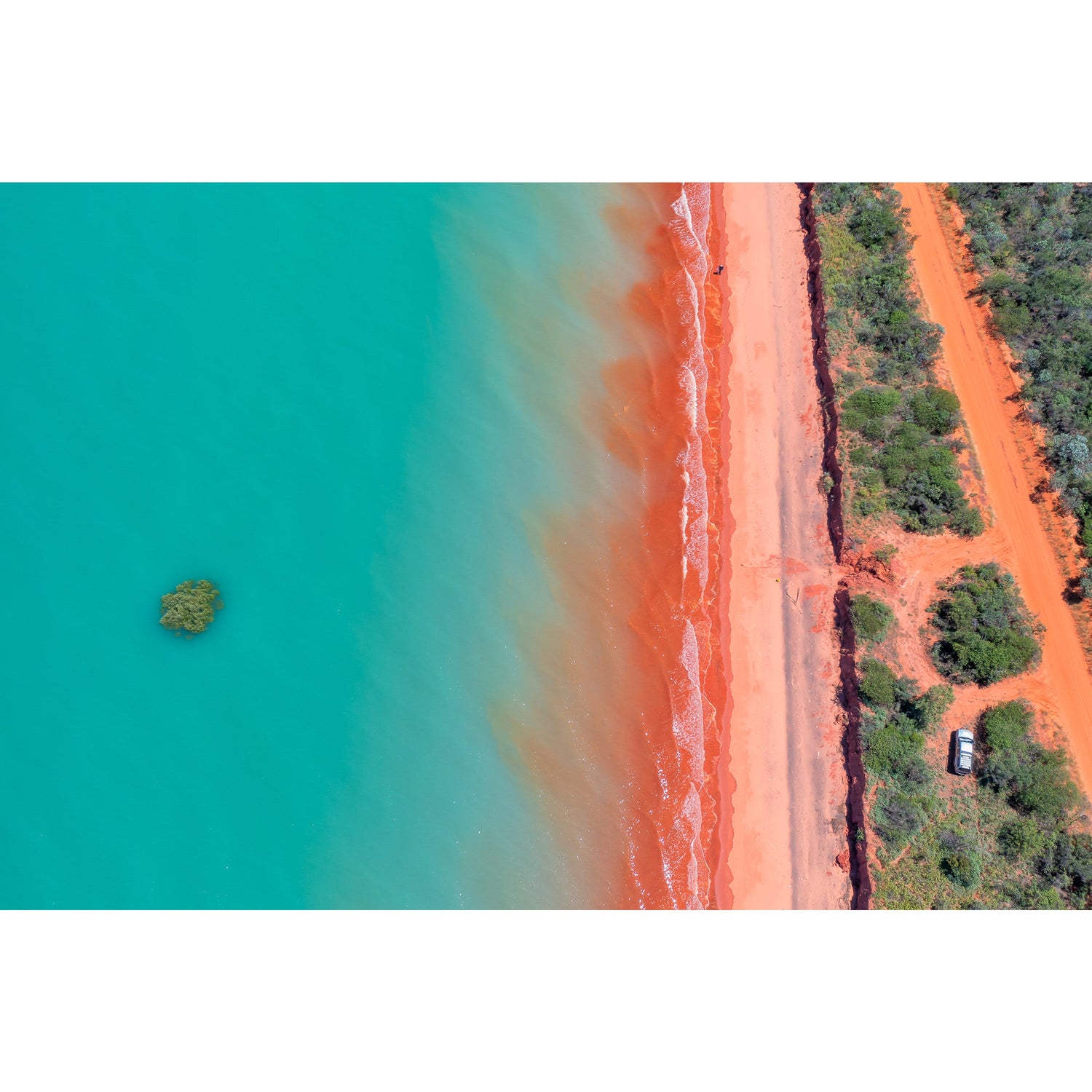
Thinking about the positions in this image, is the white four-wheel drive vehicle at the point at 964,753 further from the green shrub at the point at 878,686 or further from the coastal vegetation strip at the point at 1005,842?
the green shrub at the point at 878,686

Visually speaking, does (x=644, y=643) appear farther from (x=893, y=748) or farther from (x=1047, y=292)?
(x=1047, y=292)

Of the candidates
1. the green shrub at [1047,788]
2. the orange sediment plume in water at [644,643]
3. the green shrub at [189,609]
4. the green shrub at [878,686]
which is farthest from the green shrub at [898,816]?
the green shrub at [189,609]

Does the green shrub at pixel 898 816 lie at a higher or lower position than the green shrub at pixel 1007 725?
lower

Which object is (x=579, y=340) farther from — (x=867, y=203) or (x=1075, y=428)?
(x=1075, y=428)

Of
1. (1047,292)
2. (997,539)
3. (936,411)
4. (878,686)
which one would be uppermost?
(1047,292)

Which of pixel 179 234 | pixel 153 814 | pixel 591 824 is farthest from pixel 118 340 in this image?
pixel 591 824

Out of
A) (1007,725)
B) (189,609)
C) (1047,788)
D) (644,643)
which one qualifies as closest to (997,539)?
(1007,725)
